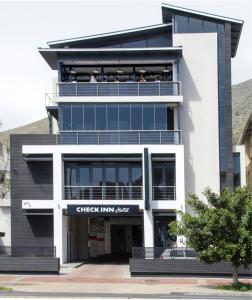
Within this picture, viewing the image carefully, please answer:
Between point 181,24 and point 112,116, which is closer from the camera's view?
point 112,116

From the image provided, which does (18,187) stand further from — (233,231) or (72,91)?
(233,231)

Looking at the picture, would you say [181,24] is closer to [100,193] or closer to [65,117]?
[65,117]

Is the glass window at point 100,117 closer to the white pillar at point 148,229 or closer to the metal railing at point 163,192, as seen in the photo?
the metal railing at point 163,192

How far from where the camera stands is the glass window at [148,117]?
138 feet

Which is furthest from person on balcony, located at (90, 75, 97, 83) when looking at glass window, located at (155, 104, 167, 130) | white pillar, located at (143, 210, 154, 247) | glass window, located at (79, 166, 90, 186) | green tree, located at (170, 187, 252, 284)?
green tree, located at (170, 187, 252, 284)

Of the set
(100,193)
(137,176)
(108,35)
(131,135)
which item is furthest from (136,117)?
(108,35)

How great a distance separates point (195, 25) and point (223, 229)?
21.8 meters

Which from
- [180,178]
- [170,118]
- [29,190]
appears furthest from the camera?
[170,118]

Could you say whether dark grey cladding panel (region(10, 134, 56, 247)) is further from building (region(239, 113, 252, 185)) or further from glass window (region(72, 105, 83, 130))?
building (region(239, 113, 252, 185))

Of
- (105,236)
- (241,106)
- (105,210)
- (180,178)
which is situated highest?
(241,106)

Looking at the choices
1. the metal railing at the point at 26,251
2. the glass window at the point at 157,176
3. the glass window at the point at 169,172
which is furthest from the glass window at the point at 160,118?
the metal railing at the point at 26,251

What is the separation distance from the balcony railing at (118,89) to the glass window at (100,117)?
92cm

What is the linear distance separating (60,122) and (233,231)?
1893 centimetres

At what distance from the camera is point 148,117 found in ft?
138
